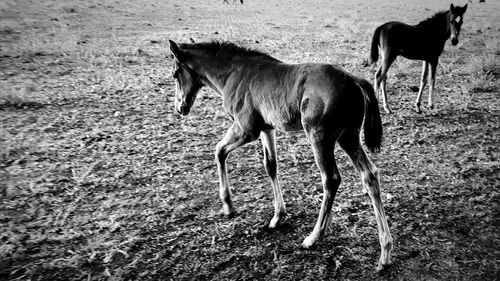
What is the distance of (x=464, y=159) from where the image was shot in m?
5.09

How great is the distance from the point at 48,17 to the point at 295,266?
1926 centimetres

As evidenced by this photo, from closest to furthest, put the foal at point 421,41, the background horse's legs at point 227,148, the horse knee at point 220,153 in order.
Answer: the background horse's legs at point 227,148 → the horse knee at point 220,153 → the foal at point 421,41

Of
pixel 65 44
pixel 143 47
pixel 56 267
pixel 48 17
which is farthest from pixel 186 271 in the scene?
pixel 48 17

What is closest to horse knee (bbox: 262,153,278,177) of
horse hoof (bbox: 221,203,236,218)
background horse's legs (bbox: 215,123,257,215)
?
background horse's legs (bbox: 215,123,257,215)

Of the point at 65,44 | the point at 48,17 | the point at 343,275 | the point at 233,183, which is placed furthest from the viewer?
the point at 48,17

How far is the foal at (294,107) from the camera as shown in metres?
3.08

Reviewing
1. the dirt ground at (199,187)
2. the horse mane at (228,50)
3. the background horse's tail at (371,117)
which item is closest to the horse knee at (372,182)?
the background horse's tail at (371,117)

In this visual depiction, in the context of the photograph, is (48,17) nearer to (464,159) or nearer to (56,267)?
(56,267)

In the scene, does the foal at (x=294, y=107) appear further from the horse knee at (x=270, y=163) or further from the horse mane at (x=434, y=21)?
the horse mane at (x=434, y=21)

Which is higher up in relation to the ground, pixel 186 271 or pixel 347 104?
pixel 347 104

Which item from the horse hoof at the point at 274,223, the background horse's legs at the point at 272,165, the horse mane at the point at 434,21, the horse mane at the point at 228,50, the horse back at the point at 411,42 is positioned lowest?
the horse hoof at the point at 274,223

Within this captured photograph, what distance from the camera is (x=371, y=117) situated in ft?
10.5

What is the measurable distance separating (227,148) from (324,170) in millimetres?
1152

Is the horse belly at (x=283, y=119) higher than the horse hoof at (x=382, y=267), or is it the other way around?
the horse belly at (x=283, y=119)
